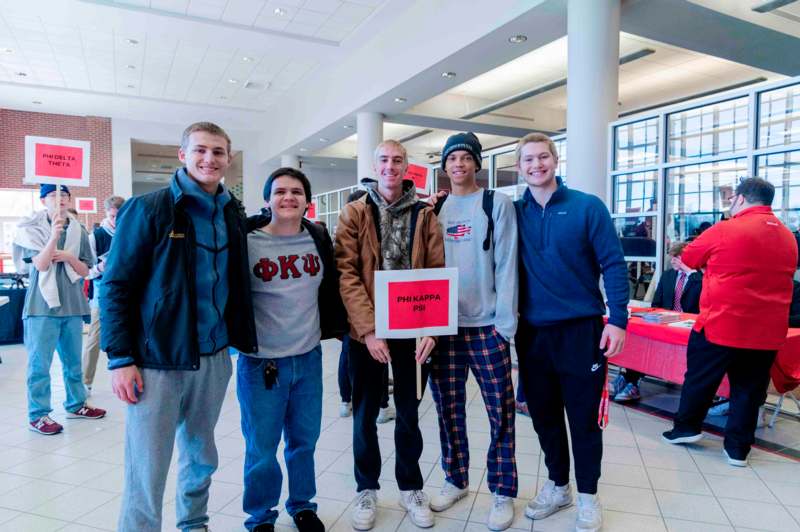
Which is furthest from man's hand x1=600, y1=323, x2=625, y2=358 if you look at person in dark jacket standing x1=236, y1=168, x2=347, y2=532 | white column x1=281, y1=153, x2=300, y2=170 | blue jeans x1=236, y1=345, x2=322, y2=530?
white column x1=281, y1=153, x2=300, y2=170

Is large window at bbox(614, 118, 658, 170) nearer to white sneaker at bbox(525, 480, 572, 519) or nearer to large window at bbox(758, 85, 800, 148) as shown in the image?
large window at bbox(758, 85, 800, 148)

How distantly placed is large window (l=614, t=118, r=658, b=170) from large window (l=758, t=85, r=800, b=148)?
1014 mm

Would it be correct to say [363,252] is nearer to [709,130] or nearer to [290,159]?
[709,130]

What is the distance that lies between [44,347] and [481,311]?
2924mm

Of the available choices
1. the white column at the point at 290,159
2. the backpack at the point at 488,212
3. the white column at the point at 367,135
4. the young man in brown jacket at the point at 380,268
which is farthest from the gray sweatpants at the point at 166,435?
the white column at the point at 290,159

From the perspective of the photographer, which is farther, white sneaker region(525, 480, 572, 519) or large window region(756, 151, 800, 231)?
large window region(756, 151, 800, 231)

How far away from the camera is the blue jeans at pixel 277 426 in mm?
1962

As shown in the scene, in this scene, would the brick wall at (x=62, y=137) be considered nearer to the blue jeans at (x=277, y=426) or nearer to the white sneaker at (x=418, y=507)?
the blue jeans at (x=277, y=426)

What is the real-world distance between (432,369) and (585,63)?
11.8 ft

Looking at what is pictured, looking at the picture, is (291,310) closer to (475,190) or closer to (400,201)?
(400,201)

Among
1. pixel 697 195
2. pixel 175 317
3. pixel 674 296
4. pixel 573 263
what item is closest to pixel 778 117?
pixel 697 195

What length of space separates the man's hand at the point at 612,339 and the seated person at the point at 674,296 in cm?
213

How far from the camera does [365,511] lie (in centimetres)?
216

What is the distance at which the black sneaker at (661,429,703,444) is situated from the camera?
3.03m
